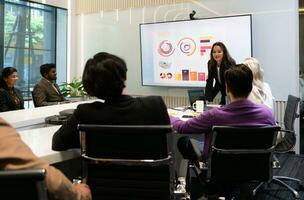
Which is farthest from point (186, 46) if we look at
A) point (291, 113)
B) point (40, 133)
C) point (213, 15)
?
point (40, 133)

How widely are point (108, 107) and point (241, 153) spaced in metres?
1.00

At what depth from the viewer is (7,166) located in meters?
0.83

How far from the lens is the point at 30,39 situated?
6289 millimetres

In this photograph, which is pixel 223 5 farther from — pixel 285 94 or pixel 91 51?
pixel 91 51

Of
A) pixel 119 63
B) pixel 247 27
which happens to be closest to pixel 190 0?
pixel 247 27

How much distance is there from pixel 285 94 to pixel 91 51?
3902 millimetres

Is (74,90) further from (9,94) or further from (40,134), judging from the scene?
(40,134)

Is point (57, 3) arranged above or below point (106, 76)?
above

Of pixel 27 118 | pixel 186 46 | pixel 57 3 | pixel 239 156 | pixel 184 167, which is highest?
pixel 57 3

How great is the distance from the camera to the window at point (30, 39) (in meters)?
5.90

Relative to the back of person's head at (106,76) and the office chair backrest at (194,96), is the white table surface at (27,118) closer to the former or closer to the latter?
the back of person's head at (106,76)

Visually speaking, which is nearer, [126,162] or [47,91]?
[126,162]

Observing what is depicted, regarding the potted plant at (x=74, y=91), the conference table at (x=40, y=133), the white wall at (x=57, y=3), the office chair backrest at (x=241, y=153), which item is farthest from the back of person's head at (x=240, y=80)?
the white wall at (x=57, y=3)

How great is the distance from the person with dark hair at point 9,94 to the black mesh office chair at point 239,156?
3.32 metres
